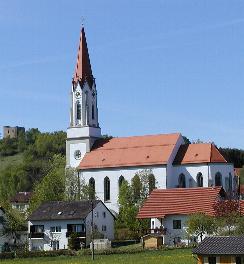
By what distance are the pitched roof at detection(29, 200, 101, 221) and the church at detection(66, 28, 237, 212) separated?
1174cm

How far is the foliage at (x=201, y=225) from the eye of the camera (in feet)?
235

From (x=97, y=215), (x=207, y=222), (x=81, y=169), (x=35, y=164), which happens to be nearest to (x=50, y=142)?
(x=35, y=164)

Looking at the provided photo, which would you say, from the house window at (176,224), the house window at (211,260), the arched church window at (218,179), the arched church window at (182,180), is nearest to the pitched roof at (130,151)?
the arched church window at (182,180)

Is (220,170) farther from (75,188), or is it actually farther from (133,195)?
(75,188)

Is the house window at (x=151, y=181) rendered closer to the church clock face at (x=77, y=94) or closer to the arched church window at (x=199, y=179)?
the arched church window at (x=199, y=179)

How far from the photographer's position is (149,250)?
67.7 meters

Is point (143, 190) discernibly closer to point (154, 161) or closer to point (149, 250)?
point (154, 161)

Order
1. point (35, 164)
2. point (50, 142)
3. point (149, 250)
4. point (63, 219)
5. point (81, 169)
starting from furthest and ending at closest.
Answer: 1. point (50, 142)
2. point (35, 164)
3. point (81, 169)
4. point (63, 219)
5. point (149, 250)

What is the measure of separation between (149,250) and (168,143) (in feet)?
101

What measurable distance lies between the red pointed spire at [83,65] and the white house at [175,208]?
2394 cm

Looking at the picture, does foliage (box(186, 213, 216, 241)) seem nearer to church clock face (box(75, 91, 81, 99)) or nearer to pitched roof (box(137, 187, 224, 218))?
pitched roof (box(137, 187, 224, 218))

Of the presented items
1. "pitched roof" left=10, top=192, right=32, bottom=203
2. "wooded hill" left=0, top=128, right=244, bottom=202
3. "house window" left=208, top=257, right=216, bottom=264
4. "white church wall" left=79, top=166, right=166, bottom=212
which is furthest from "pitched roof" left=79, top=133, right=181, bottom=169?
"house window" left=208, top=257, right=216, bottom=264

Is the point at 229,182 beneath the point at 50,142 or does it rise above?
→ beneath

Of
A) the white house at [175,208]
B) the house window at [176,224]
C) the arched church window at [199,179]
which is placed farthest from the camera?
the arched church window at [199,179]
